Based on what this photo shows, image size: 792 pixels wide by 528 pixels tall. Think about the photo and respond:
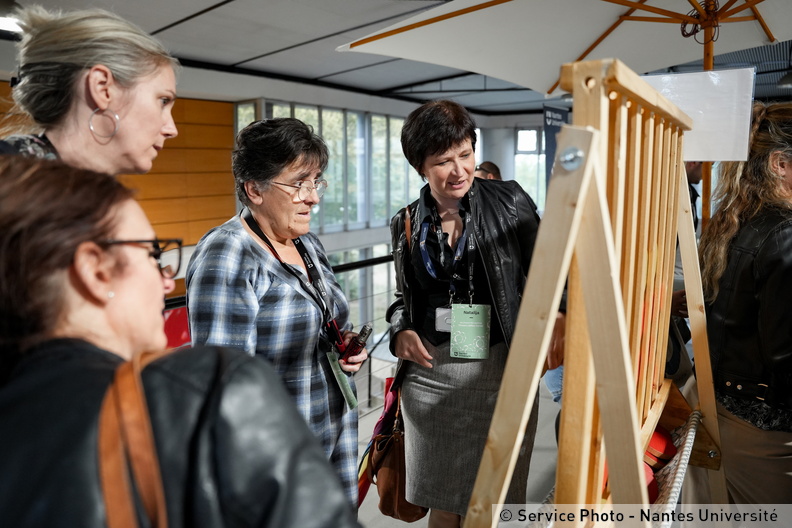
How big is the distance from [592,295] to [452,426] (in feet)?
3.59

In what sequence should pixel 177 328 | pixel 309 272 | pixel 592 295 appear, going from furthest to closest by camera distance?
pixel 177 328
pixel 309 272
pixel 592 295

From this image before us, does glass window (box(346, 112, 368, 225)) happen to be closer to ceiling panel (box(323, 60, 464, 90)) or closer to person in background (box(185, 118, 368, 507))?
ceiling panel (box(323, 60, 464, 90))

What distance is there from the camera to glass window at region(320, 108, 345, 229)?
10.4 meters

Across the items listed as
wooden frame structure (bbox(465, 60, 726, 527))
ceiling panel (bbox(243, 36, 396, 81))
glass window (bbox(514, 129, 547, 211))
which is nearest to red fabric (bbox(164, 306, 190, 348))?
ceiling panel (bbox(243, 36, 396, 81))

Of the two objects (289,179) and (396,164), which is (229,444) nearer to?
(289,179)

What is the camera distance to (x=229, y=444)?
557mm

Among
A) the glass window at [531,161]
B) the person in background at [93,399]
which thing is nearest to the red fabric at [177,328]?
the person in background at [93,399]

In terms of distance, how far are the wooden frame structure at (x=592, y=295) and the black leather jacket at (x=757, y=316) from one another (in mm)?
694

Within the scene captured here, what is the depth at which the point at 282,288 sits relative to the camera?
1.64 metres

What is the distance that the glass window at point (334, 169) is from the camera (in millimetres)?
10352

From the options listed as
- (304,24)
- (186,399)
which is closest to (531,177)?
(304,24)

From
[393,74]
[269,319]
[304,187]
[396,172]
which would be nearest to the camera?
[269,319]

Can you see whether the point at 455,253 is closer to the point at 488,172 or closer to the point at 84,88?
the point at 84,88

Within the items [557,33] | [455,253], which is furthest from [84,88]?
[557,33]
